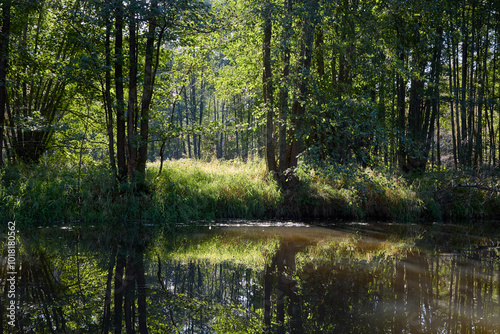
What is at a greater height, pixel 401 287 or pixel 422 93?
pixel 422 93

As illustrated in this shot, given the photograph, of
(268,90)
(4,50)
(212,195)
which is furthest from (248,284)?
(4,50)

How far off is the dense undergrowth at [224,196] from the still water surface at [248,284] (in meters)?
1.31

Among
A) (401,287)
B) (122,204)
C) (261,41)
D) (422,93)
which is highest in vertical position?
(261,41)

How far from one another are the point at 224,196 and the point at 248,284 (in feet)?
17.6

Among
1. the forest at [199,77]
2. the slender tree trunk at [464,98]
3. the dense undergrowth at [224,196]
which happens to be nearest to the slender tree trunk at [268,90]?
the forest at [199,77]

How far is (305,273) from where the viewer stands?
4.66 metres

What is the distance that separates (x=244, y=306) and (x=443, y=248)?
4.77 m

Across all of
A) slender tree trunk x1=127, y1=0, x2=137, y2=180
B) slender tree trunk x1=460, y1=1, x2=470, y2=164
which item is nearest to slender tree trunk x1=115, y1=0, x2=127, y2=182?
slender tree trunk x1=127, y1=0, x2=137, y2=180

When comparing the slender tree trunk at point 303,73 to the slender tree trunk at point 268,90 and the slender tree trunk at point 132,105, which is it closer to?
the slender tree trunk at point 268,90

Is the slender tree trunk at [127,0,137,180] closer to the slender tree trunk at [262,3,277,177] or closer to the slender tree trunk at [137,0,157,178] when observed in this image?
the slender tree trunk at [137,0,157,178]

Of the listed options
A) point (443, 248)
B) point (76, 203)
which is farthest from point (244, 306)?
point (76, 203)

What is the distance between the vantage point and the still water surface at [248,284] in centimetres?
310

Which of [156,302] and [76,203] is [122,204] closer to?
[76,203]

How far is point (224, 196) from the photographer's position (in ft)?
31.0
